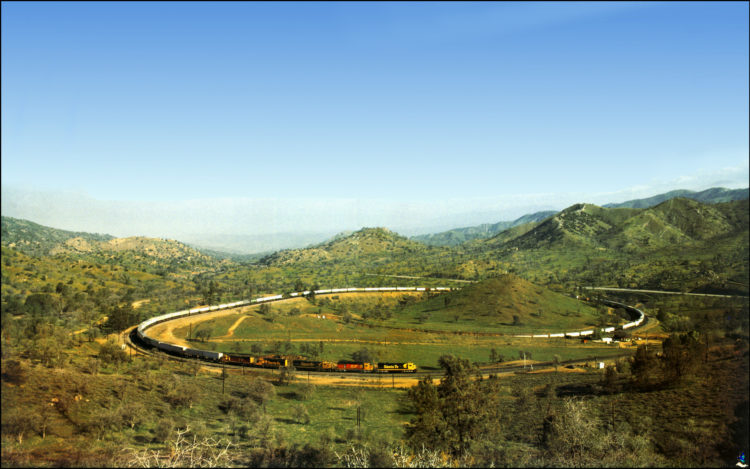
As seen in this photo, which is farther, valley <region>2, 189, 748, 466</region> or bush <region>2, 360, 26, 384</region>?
bush <region>2, 360, 26, 384</region>

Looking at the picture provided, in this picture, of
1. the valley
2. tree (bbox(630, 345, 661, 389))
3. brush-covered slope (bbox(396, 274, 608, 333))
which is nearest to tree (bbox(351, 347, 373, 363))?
the valley

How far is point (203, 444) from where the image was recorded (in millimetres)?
30172

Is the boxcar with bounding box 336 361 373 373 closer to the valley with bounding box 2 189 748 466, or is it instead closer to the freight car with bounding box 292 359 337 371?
the freight car with bounding box 292 359 337 371

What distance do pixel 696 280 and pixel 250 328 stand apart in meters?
129

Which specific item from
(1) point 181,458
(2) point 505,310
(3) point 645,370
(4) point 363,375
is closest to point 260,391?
(4) point 363,375

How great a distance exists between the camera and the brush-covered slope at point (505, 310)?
361 feet

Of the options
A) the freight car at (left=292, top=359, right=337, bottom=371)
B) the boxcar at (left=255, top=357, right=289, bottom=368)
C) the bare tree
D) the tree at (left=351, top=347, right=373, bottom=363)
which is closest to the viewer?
the bare tree

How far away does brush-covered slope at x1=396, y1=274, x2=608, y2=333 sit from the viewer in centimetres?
10994

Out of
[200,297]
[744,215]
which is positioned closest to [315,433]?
[200,297]

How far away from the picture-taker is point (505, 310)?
119562 millimetres

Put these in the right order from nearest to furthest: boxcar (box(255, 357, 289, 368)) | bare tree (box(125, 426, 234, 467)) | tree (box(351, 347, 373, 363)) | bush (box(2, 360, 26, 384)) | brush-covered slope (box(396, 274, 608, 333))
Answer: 1. bare tree (box(125, 426, 234, 467))
2. bush (box(2, 360, 26, 384))
3. boxcar (box(255, 357, 289, 368))
4. tree (box(351, 347, 373, 363))
5. brush-covered slope (box(396, 274, 608, 333))

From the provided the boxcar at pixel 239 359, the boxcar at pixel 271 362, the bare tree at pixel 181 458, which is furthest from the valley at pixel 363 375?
the boxcar at pixel 239 359

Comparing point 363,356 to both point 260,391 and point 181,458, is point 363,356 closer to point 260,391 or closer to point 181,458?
point 260,391

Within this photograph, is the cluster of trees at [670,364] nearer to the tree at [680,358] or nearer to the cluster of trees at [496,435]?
the tree at [680,358]
